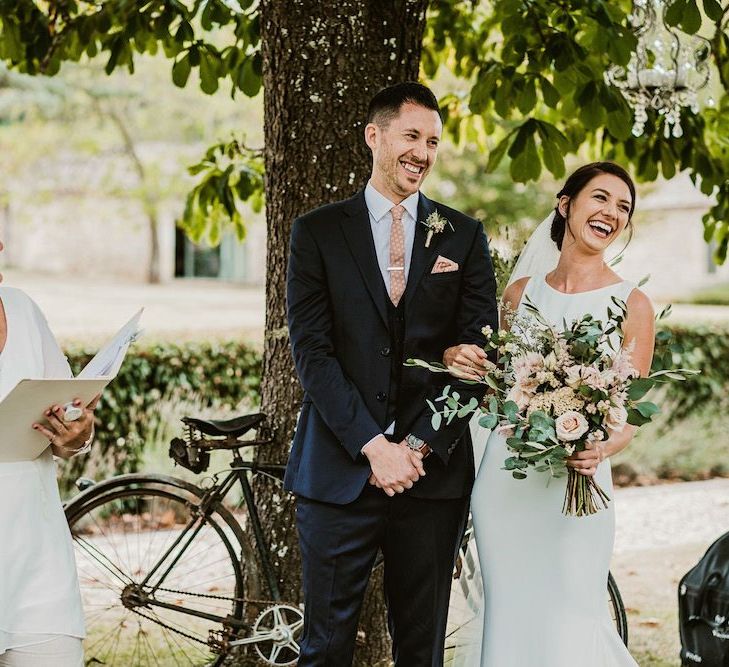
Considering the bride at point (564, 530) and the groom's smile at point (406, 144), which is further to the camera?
the bride at point (564, 530)

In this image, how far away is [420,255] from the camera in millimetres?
3309

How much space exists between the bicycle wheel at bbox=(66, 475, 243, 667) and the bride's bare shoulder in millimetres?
1403

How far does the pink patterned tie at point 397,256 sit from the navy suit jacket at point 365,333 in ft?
0.13

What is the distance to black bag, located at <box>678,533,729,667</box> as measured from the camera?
3.94m

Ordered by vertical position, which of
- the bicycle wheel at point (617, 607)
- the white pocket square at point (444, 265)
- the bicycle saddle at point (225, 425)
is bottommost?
the bicycle wheel at point (617, 607)

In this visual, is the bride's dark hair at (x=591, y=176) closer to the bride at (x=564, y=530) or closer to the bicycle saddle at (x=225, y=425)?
the bride at (x=564, y=530)

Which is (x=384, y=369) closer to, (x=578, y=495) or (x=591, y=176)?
(x=578, y=495)

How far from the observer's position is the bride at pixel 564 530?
11.5ft

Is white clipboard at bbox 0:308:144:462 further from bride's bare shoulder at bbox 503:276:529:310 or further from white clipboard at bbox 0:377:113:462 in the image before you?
bride's bare shoulder at bbox 503:276:529:310

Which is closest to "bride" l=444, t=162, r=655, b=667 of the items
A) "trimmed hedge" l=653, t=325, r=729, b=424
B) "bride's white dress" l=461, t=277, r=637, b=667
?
"bride's white dress" l=461, t=277, r=637, b=667

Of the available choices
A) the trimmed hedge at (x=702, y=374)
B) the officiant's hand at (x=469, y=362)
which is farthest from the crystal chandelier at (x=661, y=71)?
the trimmed hedge at (x=702, y=374)

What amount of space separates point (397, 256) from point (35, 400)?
3.72 feet

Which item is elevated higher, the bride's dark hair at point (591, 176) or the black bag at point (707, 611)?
the bride's dark hair at point (591, 176)

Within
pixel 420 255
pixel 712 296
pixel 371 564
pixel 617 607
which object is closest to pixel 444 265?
pixel 420 255
